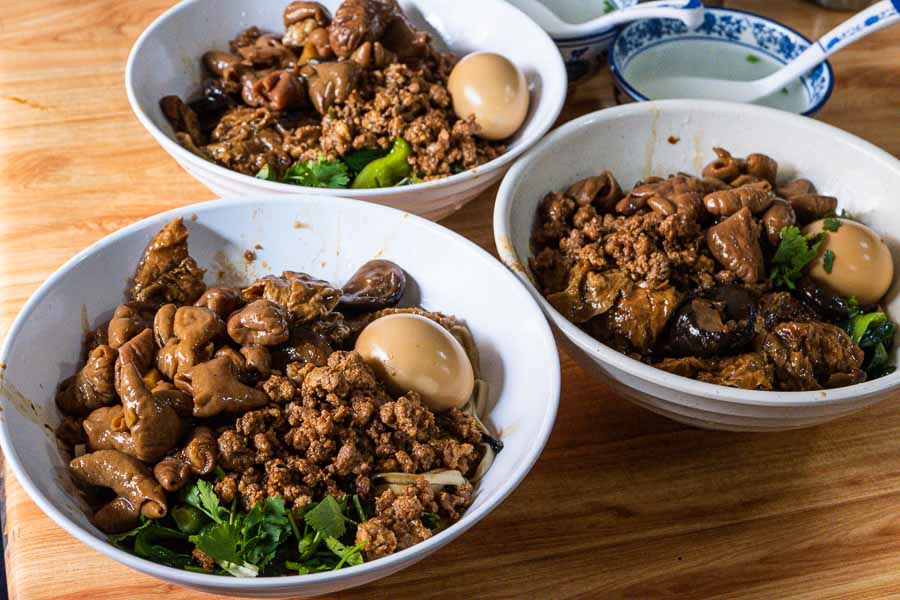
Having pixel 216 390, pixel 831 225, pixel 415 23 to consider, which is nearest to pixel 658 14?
pixel 415 23

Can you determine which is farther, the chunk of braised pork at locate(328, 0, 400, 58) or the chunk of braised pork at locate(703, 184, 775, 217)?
the chunk of braised pork at locate(328, 0, 400, 58)

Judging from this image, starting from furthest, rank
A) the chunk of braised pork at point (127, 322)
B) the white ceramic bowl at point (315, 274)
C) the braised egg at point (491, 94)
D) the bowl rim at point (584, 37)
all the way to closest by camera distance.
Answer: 1. the bowl rim at point (584, 37)
2. the braised egg at point (491, 94)
3. the chunk of braised pork at point (127, 322)
4. the white ceramic bowl at point (315, 274)

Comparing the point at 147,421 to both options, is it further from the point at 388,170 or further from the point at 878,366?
the point at 878,366

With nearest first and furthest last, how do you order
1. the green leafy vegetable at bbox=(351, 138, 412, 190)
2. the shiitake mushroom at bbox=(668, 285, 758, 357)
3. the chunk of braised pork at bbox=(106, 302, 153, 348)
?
the chunk of braised pork at bbox=(106, 302, 153, 348), the shiitake mushroom at bbox=(668, 285, 758, 357), the green leafy vegetable at bbox=(351, 138, 412, 190)

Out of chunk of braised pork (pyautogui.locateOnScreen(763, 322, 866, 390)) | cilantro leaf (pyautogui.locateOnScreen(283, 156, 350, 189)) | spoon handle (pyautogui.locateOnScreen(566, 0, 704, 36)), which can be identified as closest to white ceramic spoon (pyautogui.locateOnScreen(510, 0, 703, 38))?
spoon handle (pyautogui.locateOnScreen(566, 0, 704, 36))

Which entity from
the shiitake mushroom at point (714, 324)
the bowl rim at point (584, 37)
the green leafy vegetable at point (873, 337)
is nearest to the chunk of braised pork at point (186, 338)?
the shiitake mushroom at point (714, 324)

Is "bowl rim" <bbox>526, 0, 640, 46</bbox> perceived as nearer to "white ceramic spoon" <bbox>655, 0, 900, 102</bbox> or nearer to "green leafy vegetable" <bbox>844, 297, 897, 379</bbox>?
"white ceramic spoon" <bbox>655, 0, 900, 102</bbox>

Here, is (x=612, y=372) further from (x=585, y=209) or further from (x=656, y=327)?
(x=585, y=209)

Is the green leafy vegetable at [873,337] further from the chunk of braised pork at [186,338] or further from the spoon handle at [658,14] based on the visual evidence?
the chunk of braised pork at [186,338]
